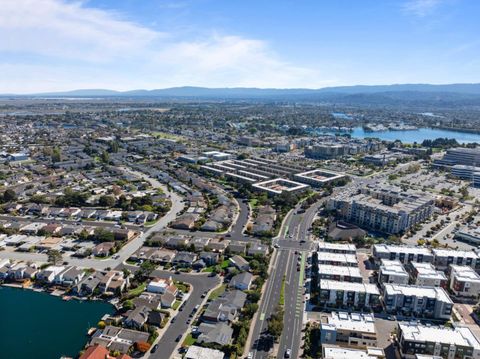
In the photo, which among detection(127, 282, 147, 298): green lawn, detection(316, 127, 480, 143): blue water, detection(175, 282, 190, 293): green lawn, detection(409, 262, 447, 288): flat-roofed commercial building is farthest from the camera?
detection(316, 127, 480, 143): blue water

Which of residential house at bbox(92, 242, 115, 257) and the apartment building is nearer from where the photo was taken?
residential house at bbox(92, 242, 115, 257)

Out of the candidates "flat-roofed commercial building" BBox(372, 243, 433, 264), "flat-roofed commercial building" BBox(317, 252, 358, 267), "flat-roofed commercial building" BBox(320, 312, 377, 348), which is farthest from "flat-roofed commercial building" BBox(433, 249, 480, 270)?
"flat-roofed commercial building" BBox(320, 312, 377, 348)

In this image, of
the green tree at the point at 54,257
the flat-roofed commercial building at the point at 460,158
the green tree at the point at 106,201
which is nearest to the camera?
the green tree at the point at 54,257

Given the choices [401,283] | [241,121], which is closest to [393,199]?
[401,283]

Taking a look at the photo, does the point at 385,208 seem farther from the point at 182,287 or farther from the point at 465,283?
the point at 182,287

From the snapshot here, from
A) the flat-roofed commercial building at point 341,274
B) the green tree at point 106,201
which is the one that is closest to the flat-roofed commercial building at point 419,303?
the flat-roofed commercial building at point 341,274

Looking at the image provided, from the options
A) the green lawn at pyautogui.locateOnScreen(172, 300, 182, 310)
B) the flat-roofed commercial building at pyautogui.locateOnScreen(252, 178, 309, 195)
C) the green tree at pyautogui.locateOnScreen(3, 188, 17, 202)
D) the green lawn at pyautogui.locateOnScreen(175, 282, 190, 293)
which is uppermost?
the green tree at pyautogui.locateOnScreen(3, 188, 17, 202)

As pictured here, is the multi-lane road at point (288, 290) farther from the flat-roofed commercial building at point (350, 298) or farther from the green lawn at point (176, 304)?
the green lawn at point (176, 304)

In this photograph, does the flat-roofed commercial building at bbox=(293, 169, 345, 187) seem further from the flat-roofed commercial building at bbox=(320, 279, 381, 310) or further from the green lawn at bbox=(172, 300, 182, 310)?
the green lawn at bbox=(172, 300, 182, 310)
